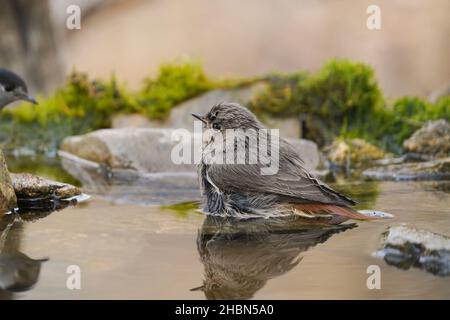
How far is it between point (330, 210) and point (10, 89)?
372cm

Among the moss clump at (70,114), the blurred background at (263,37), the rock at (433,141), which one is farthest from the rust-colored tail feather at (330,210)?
the blurred background at (263,37)

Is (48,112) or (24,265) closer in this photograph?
(24,265)

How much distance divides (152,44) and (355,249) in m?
9.92

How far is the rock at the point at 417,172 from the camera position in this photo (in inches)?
258

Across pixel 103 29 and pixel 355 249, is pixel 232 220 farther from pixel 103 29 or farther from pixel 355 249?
pixel 103 29

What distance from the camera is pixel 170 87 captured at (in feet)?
29.3

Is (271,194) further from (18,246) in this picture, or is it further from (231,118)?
(18,246)

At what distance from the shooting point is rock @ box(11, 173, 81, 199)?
538 centimetres

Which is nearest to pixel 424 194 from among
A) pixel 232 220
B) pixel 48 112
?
pixel 232 220

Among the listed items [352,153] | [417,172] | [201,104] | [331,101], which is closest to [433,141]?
[352,153]

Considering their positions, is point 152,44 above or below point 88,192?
above

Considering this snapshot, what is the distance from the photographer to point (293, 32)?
1316 centimetres

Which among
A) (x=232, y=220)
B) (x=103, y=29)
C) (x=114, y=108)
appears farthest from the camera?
(x=103, y=29)

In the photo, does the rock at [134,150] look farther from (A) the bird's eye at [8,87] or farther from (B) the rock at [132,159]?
(A) the bird's eye at [8,87]
